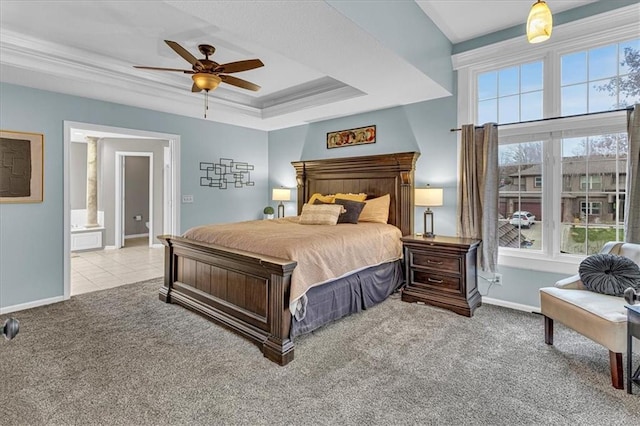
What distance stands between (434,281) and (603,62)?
258 cm

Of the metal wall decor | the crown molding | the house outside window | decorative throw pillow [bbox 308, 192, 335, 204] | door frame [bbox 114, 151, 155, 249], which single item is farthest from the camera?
door frame [bbox 114, 151, 155, 249]

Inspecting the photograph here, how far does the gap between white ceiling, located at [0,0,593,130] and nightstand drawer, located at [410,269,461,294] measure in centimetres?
206

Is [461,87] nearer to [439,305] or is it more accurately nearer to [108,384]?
[439,305]

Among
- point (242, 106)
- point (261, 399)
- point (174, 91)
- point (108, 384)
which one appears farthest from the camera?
point (242, 106)

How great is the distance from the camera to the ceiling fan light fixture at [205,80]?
9.91ft

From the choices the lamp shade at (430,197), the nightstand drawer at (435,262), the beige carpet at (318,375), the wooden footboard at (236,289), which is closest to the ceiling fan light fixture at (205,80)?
the wooden footboard at (236,289)

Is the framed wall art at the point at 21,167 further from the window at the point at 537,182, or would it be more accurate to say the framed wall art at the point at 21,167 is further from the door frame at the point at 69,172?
the window at the point at 537,182

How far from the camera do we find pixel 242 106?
501 cm

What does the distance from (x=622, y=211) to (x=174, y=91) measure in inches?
196

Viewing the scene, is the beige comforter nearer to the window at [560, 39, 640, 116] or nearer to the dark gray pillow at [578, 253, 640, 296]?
the dark gray pillow at [578, 253, 640, 296]

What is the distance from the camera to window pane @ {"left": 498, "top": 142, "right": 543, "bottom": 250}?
11.2ft

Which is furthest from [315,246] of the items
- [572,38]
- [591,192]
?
[572,38]

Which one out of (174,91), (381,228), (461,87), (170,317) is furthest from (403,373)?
(174,91)

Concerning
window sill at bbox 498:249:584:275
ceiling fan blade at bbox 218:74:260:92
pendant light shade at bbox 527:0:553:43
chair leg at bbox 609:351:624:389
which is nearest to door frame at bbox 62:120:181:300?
ceiling fan blade at bbox 218:74:260:92
